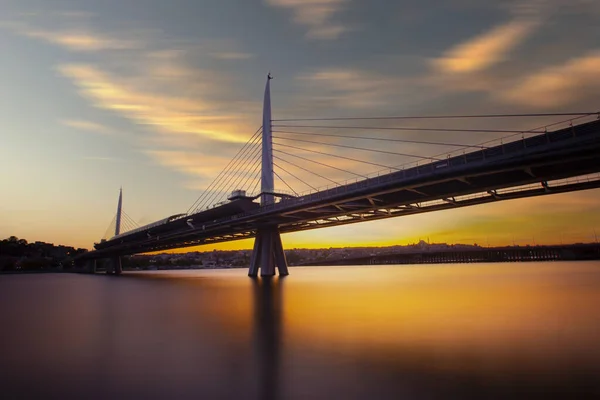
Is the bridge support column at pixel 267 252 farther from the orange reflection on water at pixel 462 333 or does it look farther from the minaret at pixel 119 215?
the minaret at pixel 119 215

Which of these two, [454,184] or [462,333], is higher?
[454,184]

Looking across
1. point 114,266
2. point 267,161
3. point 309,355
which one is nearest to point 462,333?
point 309,355

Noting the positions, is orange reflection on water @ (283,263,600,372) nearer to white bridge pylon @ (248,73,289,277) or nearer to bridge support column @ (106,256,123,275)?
white bridge pylon @ (248,73,289,277)

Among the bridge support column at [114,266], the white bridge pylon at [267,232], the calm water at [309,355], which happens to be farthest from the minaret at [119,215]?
the calm water at [309,355]

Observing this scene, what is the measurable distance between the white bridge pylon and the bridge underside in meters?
2.72

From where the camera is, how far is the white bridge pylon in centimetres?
7131

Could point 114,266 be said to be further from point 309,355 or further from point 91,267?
point 309,355

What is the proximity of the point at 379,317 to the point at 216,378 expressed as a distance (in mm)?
14047

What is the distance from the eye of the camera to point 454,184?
46281 mm

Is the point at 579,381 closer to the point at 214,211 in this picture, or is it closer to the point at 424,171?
the point at 424,171

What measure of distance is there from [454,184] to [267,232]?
40384 mm

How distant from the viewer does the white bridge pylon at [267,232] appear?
7131cm

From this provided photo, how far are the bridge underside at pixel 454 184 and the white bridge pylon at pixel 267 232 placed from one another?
2722 mm

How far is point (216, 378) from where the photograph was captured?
11.0 meters
